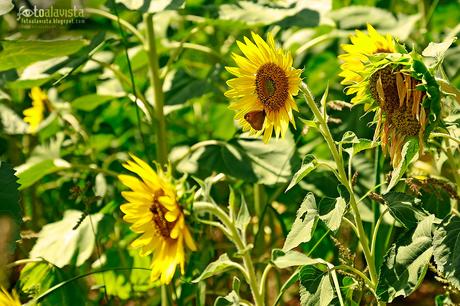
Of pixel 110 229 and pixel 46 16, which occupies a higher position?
pixel 46 16

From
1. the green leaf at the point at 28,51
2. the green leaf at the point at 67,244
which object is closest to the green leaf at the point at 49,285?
the green leaf at the point at 67,244

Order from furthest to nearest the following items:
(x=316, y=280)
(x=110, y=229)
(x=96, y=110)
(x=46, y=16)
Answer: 1. (x=96, y=110)
2. (x=46, y=16)
3. (x=110, y=229)
4. (x=316, y=280)

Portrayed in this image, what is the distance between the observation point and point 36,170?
133 centimetres

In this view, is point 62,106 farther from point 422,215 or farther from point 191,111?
point 422,215

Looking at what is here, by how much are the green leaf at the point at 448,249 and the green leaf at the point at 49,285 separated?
50 centimetres

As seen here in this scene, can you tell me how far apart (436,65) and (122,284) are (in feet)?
2.81

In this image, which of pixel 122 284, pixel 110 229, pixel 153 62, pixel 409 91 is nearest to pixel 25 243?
pixel 122 284

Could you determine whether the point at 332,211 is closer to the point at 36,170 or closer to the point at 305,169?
the point at 305,169

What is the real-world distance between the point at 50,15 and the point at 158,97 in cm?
35

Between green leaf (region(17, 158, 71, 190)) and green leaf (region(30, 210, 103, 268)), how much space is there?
0.30 feet

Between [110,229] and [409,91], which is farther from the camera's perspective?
[110,229]

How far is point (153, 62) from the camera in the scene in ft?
4.36

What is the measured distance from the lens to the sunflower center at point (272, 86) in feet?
2.62

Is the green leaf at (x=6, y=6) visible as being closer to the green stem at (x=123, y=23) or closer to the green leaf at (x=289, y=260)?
the green stem at (x=123, y=23)
